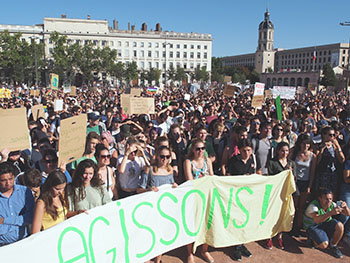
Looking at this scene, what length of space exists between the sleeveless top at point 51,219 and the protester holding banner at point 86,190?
0.38 feet

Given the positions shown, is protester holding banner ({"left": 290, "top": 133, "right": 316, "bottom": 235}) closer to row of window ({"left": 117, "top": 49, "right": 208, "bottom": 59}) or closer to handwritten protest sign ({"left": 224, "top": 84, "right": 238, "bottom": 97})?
handwritten protest sign ({"left": 224, "top": 84, "right": 238, "bottom": 97})

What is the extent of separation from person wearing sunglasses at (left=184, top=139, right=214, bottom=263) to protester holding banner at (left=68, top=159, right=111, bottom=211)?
3.97 feet

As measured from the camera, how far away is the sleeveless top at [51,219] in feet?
10.4

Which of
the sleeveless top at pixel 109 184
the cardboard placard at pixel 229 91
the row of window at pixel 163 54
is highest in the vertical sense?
the row of window at pixel 163 54

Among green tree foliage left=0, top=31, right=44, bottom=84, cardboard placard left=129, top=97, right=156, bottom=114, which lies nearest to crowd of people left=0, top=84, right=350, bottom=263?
cardboard placard left=129, top=97, right=156, bottom=114

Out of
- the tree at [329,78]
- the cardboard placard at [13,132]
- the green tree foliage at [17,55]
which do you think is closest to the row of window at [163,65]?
the green tree foliage at [17,55]

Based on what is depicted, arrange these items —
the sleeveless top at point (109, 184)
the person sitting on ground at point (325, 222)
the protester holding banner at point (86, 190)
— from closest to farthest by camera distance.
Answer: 1. the protester holding banner at point (86, 190)
2. the sleeveless top at point (109, 184)
3. the person sitting on ground at point (325, 222)

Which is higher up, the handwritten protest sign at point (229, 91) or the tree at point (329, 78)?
the tree at point (329, 78)

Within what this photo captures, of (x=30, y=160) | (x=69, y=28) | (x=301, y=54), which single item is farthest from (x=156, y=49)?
(x=30, y=160)

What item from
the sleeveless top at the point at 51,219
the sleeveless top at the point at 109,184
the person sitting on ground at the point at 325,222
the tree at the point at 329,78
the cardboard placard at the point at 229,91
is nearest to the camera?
the sleeveless top at the point at 51,219

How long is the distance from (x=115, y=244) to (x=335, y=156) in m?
3.74

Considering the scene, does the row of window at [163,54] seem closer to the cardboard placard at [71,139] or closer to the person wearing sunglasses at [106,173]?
the cardboard placard at [71,139]

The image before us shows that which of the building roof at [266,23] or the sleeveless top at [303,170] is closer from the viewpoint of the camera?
the sleeveless top at [303,170]

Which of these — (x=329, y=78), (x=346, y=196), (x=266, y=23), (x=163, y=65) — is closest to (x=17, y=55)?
(x=163, y=65)
